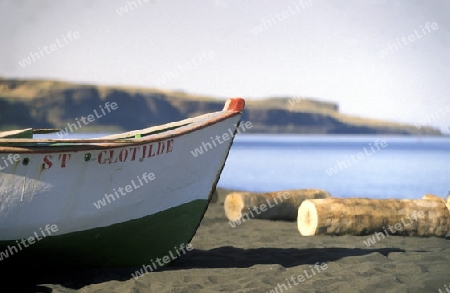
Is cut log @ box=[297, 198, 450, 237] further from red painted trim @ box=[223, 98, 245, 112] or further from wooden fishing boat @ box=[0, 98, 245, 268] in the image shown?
red painted trim @ box=[223, 98, 245, 112]

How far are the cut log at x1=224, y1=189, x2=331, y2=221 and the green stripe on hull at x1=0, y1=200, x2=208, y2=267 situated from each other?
15.4 feet

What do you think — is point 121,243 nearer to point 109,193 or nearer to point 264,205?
point 109,193

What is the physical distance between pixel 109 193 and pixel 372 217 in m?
4.64

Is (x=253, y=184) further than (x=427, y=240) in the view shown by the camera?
Yes

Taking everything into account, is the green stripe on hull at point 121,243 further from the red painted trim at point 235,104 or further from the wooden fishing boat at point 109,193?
the red painted trim at point 235,104

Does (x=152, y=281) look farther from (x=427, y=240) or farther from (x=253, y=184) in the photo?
(x=253, y=184)

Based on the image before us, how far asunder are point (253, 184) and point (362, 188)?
818 cm

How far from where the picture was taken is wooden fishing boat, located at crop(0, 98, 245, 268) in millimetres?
6445

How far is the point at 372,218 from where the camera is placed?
9.81m

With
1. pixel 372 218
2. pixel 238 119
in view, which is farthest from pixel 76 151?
pixel 372 218

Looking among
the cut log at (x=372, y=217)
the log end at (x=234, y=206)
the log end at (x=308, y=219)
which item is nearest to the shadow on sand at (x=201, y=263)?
the cut log at (x=372, y=217)

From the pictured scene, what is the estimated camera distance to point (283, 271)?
718 centimetres

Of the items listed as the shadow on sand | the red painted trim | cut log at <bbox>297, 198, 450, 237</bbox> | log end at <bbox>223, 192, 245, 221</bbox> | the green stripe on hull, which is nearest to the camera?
the shadow on sand

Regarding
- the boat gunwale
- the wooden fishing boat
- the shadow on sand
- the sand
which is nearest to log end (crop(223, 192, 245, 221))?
the sand
